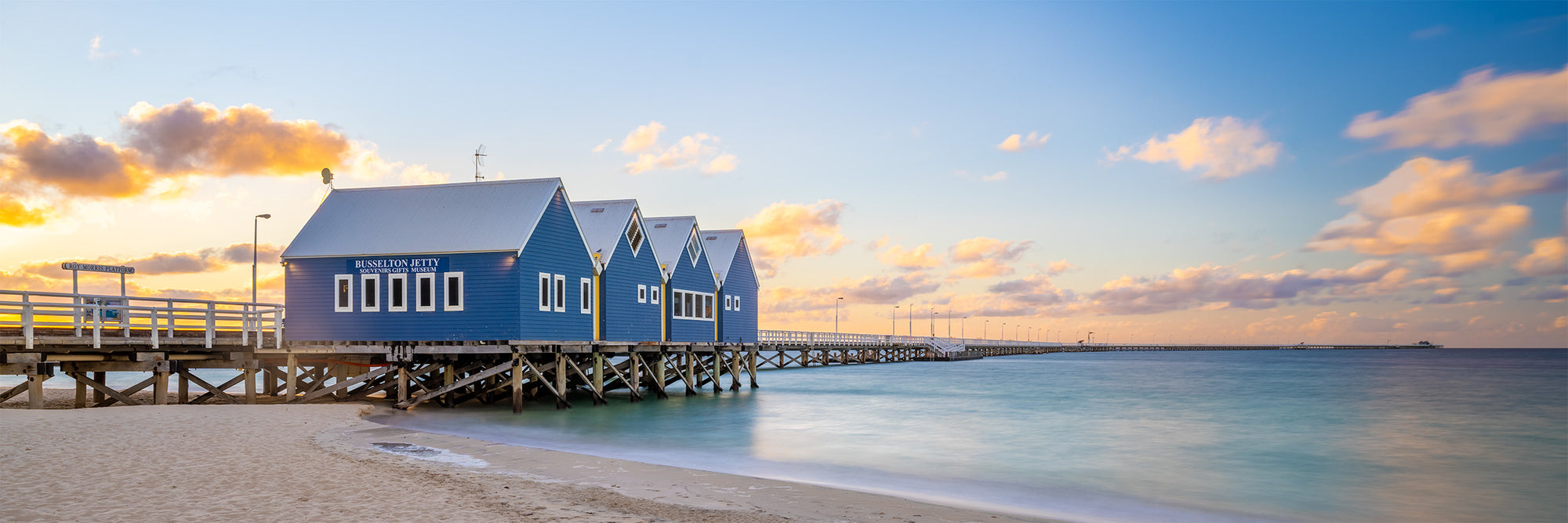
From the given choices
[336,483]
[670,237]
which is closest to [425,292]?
[670,237]

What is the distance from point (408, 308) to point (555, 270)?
13.6 feet

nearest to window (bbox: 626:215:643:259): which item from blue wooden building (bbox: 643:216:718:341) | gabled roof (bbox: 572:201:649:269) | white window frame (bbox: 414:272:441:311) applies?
gabled roof (bbox: 572:201:649:269)

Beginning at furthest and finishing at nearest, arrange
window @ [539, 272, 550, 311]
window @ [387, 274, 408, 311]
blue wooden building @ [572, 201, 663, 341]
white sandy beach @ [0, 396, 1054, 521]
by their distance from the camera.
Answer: blue wooden building @ [572, 201, 663, 341] → window @ [539, 272, 550, 311] → window @ [387, 274, 408, 311] → white sandy beach @ [0, 396, 1054, 521]

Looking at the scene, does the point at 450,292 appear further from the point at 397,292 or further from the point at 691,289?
the point at 691,289

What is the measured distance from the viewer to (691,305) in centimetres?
4159

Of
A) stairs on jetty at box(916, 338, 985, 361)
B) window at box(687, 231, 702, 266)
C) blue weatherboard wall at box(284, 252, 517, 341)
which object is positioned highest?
window at box(687, 231, 702, 266)

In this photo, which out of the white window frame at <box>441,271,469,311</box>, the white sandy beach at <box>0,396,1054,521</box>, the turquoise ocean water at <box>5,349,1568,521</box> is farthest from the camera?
the white window frame at <box>441,271,469,311</box>

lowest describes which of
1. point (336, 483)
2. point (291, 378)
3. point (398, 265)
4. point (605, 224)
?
point (336, 483)

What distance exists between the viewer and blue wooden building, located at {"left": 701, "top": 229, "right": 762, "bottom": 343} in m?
45.9

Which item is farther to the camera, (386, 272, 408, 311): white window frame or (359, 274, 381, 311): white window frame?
(359, 274, 381, 311): white window frame

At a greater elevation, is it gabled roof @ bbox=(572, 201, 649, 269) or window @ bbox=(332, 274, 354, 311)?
gabled roof @ bbox=(572, 201, 649, 269)

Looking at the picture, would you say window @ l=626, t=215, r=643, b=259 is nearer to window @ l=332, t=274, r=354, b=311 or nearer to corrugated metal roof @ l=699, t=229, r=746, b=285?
corrugated metal roof @ l=699, t=229, r=746, b=285

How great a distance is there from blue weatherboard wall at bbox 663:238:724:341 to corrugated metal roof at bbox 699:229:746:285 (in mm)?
924

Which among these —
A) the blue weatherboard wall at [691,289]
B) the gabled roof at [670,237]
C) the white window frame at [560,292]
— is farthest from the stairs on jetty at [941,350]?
the white window frame at [560,292]
